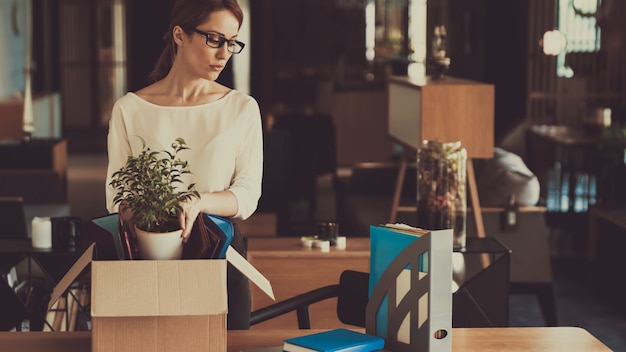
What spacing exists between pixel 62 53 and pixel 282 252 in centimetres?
1364

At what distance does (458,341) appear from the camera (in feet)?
7.48

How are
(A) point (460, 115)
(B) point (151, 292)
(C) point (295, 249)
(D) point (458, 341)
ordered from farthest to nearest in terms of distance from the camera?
1. (A) point (460, 115)
2. (C) point (295, 249)
3. (D) point (458, 341)
4. (B) point (151, 292)

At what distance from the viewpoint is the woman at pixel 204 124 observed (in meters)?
2.59

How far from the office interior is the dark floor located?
0.7 inches

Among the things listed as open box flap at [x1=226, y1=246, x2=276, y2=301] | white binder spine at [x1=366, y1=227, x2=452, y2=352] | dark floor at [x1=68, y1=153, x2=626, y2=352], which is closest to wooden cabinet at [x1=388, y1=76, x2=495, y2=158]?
dark floor at [x1=68, y1=153, x2=626, y2=352]

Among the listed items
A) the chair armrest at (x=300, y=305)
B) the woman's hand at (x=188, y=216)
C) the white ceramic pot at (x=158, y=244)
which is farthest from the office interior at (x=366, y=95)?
the white ceramic pot at (x=158, y=244)

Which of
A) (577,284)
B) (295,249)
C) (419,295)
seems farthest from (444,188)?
(577,284)

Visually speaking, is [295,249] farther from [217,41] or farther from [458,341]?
[458,341]

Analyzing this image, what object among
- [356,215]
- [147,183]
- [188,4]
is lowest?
[356,215]

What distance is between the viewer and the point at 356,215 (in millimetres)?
6832

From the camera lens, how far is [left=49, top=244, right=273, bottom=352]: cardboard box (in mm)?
1877

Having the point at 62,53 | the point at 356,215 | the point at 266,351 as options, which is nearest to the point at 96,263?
the point at 266,351

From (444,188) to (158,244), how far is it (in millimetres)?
2648

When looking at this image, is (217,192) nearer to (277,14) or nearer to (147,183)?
(147,183)
